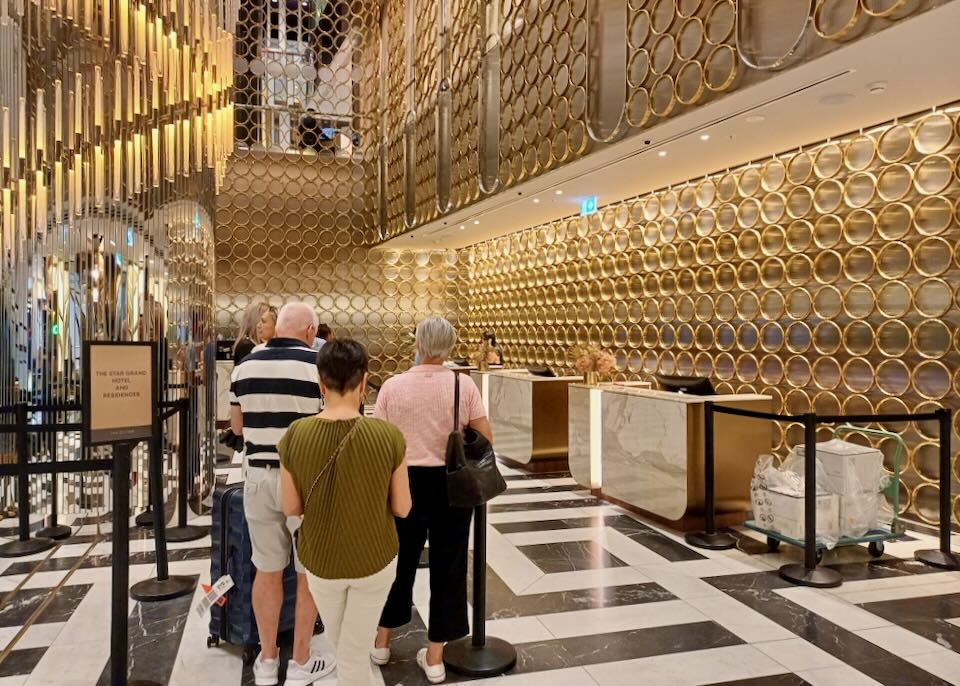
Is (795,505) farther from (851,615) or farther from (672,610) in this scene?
(672,610)

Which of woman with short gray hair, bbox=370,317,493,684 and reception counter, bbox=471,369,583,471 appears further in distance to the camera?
reception counter, bbox=471,369,583,471

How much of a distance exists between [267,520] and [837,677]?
7.78ft

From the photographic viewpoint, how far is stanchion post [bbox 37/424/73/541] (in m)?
5.04

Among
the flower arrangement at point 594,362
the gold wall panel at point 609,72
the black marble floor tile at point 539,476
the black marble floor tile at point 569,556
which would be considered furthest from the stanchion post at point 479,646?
the black marble floor tile at point 539,476

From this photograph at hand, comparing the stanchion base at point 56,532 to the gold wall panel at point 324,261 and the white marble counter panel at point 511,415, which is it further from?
the gold wall panel at point 324,261

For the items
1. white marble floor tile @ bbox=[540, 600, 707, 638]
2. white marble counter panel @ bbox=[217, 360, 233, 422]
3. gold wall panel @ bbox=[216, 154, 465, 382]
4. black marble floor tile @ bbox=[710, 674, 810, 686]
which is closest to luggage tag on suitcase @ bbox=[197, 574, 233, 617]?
white marble floor tile @ bbox=[540, 600, 707, 638]

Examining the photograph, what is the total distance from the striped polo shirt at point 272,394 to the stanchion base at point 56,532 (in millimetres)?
3190

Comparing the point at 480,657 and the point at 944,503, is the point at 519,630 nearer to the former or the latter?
the point at 480,657

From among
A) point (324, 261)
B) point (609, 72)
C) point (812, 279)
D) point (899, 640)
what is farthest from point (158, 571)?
point (324, 261)

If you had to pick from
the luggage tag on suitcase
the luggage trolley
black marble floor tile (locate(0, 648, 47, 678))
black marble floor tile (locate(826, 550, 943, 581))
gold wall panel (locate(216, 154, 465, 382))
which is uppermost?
gold wall panel (locate(216, 154, 465, 382))

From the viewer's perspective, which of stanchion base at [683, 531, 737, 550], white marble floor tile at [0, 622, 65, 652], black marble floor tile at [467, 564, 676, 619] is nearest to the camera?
white marble floor tile at [0, 622, 65, 652]

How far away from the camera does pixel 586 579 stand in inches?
164

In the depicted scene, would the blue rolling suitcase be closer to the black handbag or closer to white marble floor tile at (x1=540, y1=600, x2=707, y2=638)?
the black handbag

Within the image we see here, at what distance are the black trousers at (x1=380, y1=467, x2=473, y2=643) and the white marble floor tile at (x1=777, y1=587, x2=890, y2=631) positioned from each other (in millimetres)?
1936
